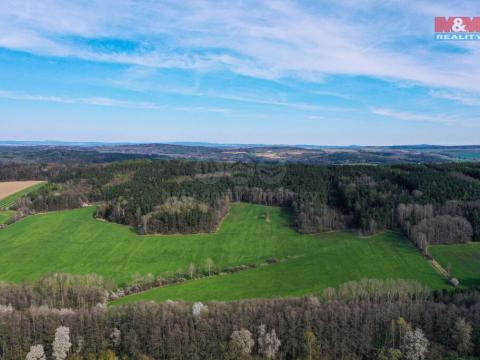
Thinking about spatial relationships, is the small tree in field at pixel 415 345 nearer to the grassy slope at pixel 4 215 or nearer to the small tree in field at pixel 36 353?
the small tree in field at pixel 36 353

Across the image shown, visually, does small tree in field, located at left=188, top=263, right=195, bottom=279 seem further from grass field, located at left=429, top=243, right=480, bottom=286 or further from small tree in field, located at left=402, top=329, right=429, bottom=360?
grass field, located at left=429, top=243, right=480, bottom=286

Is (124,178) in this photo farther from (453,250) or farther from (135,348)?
(453,250)

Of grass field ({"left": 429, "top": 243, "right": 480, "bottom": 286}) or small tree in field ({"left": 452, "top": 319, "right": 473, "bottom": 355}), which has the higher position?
grass field ({"left": 429, "top": 243, "right": 480, "bottom": 286})

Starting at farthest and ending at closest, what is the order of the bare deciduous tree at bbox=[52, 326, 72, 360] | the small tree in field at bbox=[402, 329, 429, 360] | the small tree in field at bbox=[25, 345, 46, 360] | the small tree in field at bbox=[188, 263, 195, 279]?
the small tree in field at bbox=[188, 263, 195, 279]
the bare deciduous tree at bbox=[52, 326, 72, 360]
the small tree in field at bbox=[25, 345, 46, 360]
the small tree in field at bbox=[402, 329, 429, 360]

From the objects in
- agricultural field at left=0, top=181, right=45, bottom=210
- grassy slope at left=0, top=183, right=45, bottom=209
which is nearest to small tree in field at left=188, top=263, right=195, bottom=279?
agricultural field at left=0, top=181, right=45, bottom=210

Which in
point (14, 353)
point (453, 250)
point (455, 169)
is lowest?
point (14, 353)

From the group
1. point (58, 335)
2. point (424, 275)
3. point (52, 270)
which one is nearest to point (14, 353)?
point (58, 335)

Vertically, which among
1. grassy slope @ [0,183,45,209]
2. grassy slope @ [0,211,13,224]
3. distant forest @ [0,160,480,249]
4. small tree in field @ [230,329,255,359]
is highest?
distant forest @ [0,160,480,249]

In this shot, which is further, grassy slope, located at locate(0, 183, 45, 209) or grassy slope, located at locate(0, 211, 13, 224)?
grassy slope, located at locate(0, 183, 45, 209)
